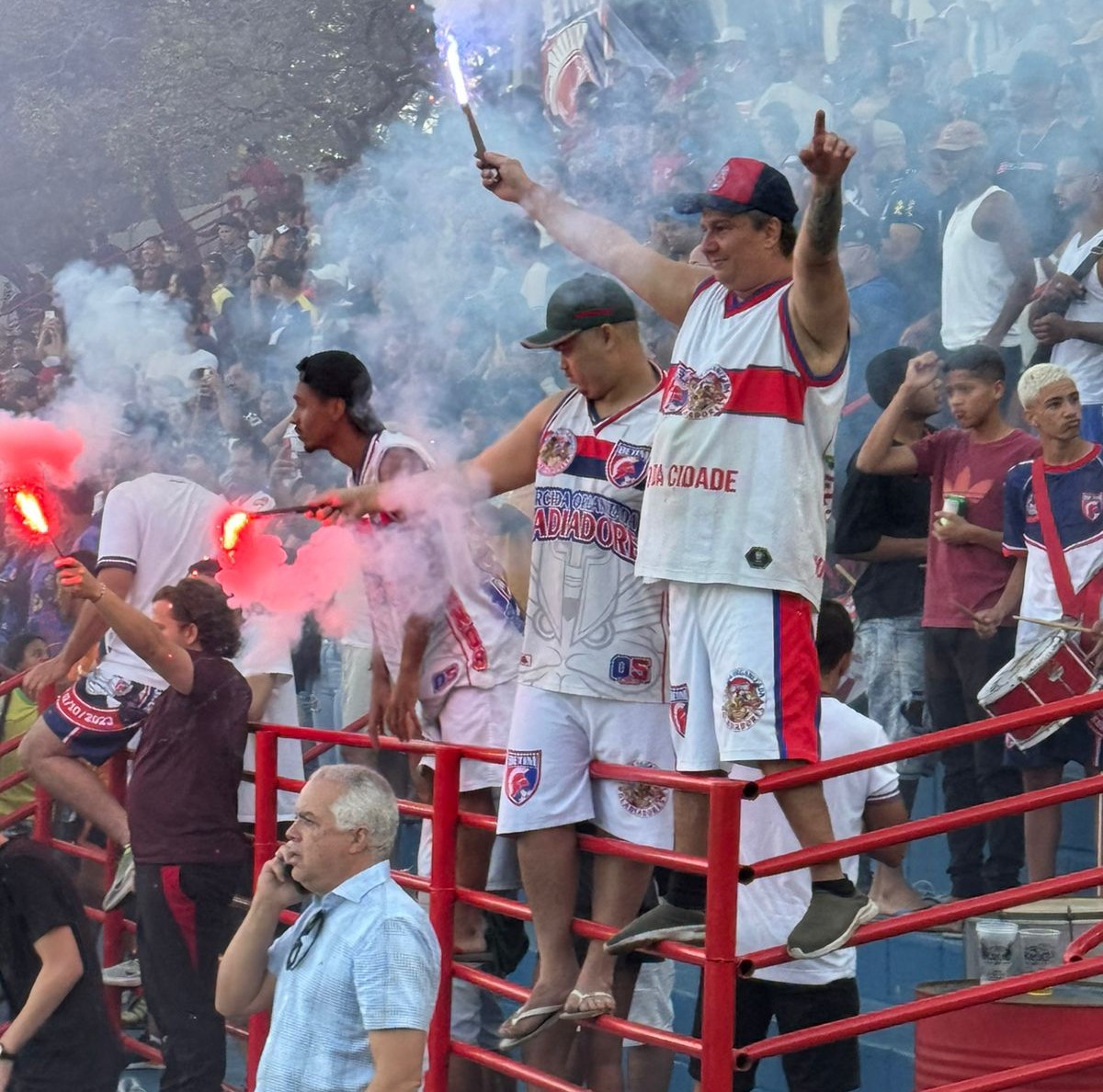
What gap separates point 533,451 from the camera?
14.2 feet

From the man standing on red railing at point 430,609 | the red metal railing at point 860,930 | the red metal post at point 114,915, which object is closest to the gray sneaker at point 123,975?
the red metal post at point 114,915

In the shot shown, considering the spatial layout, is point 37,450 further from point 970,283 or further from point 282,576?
point 970,283

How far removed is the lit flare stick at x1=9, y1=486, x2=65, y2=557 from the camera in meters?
5.42

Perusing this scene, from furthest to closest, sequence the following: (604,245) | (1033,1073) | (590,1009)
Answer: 1. (604,245)
2. (590,1009)
3. (1033,1073)

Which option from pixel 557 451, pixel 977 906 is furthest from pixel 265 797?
pixel 977 906

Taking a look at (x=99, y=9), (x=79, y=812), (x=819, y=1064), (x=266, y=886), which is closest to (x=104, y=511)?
(x=79, y=812)

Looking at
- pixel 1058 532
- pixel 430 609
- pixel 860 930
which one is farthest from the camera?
pixel 1058 532

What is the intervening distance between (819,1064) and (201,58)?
10.6 metres

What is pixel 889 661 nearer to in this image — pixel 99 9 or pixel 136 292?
pixel 136 292

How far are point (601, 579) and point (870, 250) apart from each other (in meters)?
2.48

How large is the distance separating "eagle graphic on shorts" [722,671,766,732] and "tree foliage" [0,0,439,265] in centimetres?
726

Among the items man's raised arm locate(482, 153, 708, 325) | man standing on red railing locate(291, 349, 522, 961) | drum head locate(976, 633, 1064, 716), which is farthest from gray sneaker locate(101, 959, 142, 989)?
man's raised arm locate(482, 153, 708, 325)

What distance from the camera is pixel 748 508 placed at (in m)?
3.68

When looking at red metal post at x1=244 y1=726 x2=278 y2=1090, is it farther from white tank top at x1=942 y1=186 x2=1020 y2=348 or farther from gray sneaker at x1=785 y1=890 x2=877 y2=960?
white tank top at x1=942 y1=186 x2=1020 y2=348
